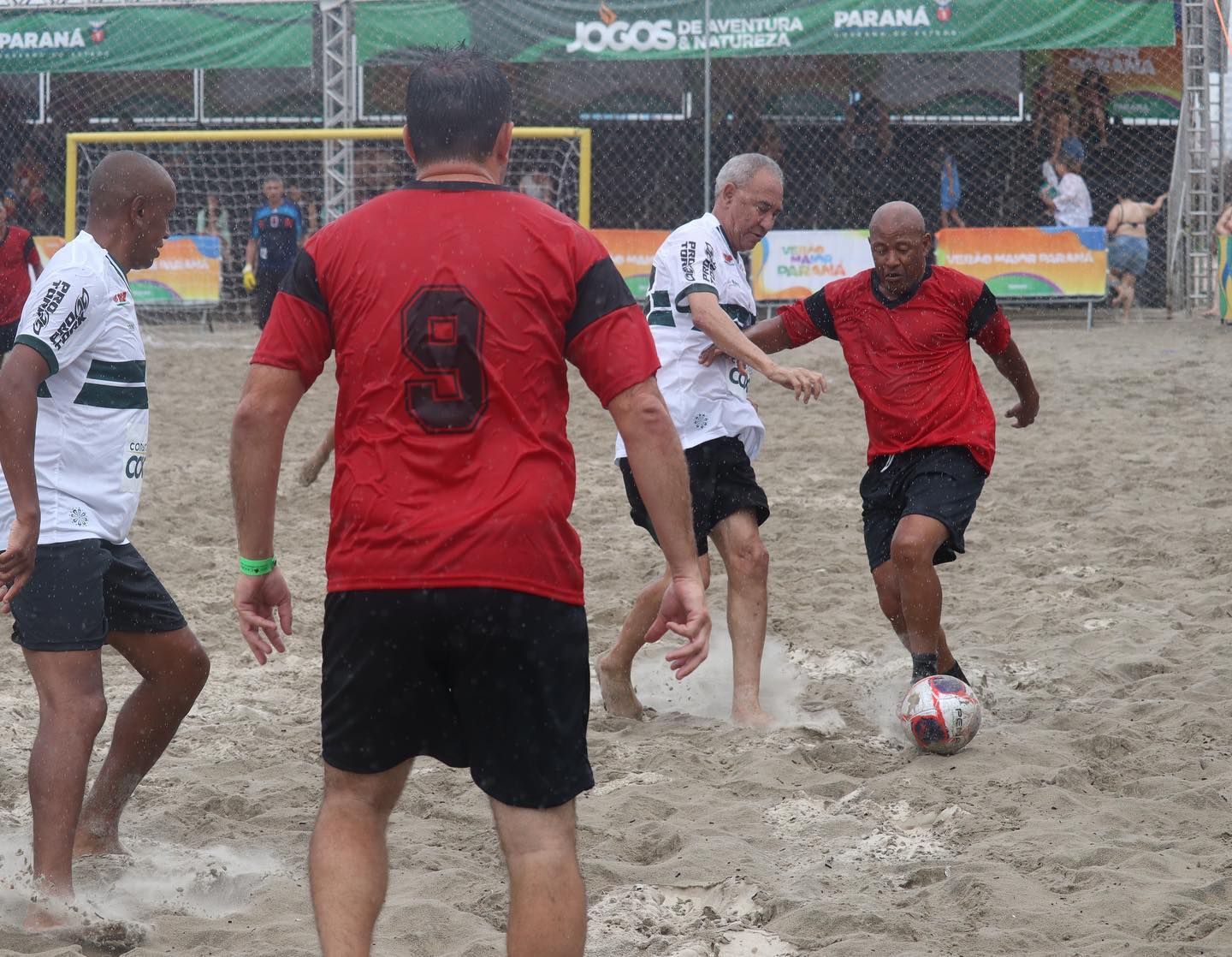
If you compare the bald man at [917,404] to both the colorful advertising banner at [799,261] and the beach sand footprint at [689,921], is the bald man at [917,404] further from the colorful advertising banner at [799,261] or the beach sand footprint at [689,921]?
the colorful advertising banner at [799,261]

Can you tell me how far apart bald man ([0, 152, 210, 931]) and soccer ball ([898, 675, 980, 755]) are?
7.21 ft

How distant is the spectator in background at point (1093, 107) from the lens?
14.5m

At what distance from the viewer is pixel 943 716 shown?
4.50 meters

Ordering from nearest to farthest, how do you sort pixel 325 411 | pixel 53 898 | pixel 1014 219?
pixel 53 898 < pixel 325 411 < pixel 1014 219

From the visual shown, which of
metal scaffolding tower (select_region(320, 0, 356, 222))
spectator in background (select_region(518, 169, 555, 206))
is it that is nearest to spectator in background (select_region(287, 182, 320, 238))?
metal scaffolding tower (select_region(320, 0, 356, 222))

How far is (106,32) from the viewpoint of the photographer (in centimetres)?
1498

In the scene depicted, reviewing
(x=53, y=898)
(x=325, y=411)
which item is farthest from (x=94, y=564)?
(x=325, y=411)

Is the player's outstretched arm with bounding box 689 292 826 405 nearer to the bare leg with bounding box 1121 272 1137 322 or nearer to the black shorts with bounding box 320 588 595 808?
the black shorts with bounding box 320 588 595 808

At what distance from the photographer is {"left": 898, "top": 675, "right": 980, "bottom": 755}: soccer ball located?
450 cm

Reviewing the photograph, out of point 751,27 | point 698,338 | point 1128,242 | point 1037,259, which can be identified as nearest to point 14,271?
point 698,338

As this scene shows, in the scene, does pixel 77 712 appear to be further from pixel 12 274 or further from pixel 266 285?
pixel 266 285

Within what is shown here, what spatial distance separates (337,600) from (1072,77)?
Answer: 13710mm

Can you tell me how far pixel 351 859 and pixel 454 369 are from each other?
89 cm

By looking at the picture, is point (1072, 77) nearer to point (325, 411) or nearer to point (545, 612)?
point (325, 411)
